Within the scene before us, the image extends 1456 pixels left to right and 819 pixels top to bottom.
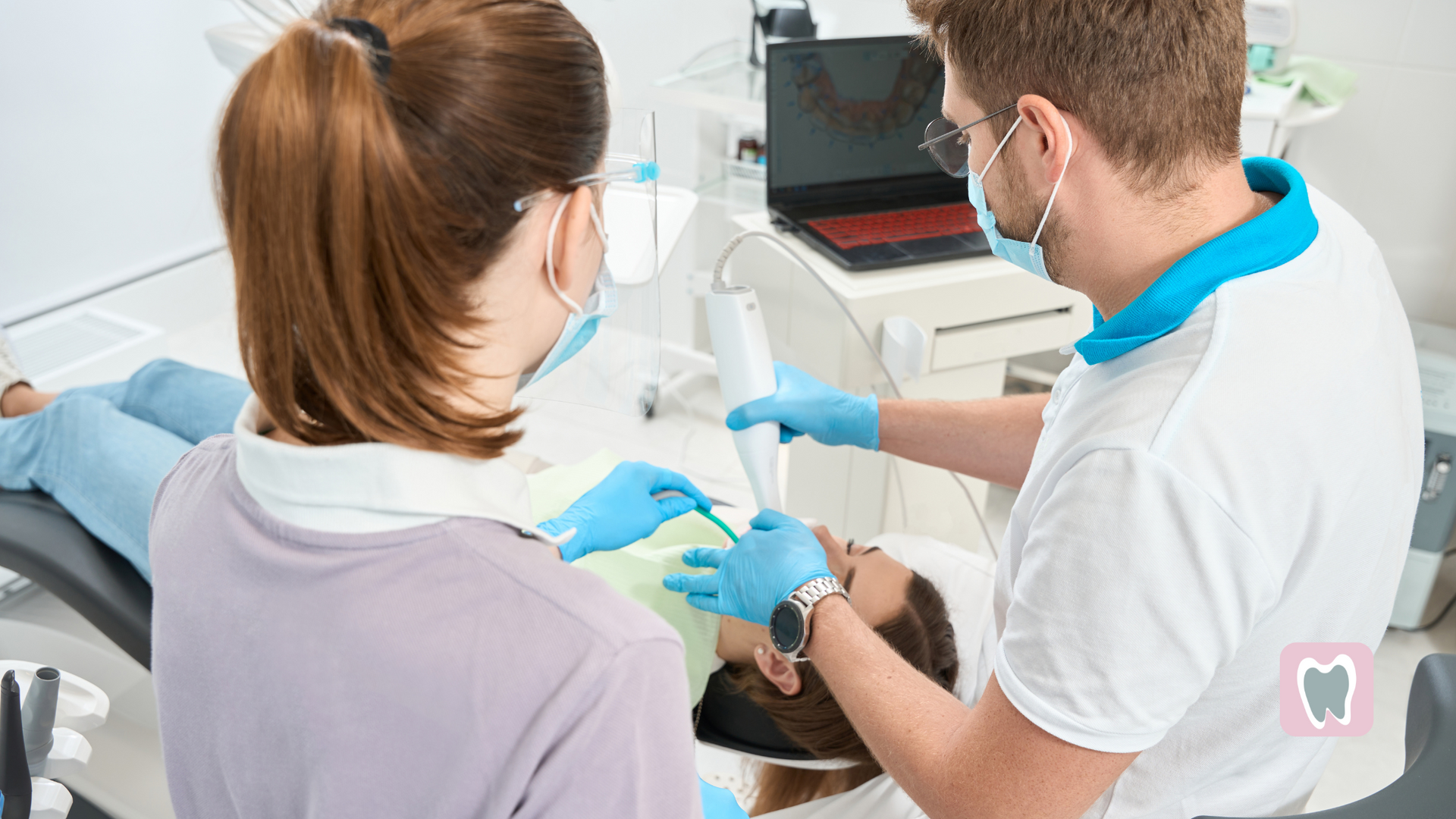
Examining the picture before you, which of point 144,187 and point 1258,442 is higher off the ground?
point 1258,442

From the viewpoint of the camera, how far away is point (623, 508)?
1178 mm

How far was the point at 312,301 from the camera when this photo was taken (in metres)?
0.57

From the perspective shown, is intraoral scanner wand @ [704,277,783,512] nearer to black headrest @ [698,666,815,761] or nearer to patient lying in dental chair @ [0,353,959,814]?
patient lying in dental chair @ [0,353,959,814]

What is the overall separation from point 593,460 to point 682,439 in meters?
1.21

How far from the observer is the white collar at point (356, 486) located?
59cm

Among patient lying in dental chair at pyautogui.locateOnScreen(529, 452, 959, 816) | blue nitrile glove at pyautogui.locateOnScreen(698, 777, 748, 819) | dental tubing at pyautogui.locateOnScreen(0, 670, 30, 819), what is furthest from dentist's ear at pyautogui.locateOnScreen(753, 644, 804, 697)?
dental tubing at pyautogui.locateOnScreen(0, 670, 30, 819)

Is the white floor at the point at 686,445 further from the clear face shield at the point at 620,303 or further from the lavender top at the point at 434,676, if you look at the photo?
the lavender top at the point at 434,676

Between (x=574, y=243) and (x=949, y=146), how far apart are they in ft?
1.71

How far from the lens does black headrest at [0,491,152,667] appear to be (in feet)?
4.33

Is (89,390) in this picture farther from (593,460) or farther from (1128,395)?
(1128,395)

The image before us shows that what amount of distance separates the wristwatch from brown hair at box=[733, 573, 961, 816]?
0.58ft

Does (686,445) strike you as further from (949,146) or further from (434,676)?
(434,676)

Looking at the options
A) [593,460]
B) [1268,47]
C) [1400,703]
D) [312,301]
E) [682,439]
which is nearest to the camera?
[312,301]

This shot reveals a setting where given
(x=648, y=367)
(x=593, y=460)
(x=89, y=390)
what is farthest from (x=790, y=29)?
(x=89, y=390)
